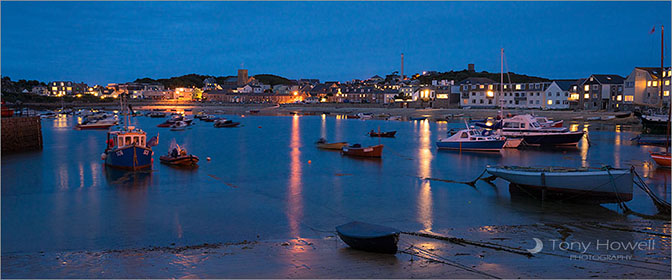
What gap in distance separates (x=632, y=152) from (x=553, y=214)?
22489 mm

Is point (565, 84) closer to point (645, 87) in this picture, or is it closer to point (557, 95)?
point (557, 95)

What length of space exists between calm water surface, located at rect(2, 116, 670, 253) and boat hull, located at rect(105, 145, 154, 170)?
2.62 ft

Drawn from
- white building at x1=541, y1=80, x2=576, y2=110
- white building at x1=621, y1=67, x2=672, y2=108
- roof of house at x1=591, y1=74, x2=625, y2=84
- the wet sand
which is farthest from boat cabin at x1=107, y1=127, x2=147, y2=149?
white building at x1=541, y1=80, x2=576, y2=110

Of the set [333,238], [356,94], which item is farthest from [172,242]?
[356,94]

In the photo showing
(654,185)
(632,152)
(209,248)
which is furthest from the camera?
(632,152)

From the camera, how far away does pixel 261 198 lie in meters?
19.7

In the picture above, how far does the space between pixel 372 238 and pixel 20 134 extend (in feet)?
117

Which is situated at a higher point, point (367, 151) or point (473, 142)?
point (473, 142)

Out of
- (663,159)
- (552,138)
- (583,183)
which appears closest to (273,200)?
(583,183)

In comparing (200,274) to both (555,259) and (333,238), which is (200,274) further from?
(555,259)

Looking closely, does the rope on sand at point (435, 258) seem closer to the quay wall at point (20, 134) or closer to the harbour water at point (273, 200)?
the harbour water at point (273, 200)

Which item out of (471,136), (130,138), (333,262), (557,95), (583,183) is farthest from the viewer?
(557,95)

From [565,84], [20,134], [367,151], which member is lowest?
[367,151]

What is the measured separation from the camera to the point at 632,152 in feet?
110
